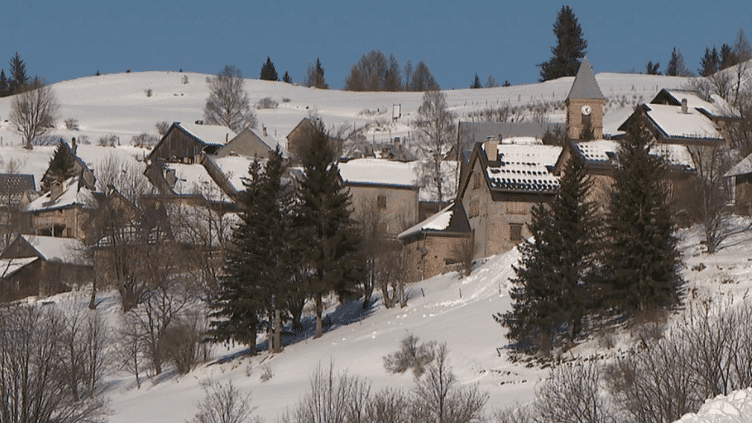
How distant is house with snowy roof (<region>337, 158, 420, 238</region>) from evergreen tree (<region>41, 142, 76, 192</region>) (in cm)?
3076

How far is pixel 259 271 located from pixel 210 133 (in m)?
59.4

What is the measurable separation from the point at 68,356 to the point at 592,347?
23.9 m

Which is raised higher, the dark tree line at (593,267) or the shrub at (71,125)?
the shrub at (71,125)

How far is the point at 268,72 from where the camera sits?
196875 millimetres

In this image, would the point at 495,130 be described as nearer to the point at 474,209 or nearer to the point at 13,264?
the point at 474,209

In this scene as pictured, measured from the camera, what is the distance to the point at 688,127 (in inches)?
2798

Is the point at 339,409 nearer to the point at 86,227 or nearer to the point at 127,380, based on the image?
the point at 127,380

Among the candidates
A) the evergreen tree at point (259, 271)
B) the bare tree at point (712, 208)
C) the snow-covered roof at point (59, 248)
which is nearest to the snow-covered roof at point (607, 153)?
the bare tree at point (712, 208)

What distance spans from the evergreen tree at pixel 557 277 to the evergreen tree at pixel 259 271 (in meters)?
12.3

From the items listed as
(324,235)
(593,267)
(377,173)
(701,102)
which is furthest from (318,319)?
(701,102)

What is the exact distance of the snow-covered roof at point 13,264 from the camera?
68.1 meters

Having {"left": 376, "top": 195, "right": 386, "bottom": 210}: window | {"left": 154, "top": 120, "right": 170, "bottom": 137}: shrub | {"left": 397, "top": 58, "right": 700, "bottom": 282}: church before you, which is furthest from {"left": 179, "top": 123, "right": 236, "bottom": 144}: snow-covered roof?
{"left": 397, "top": 58, "right": 700, "bottom": 282}: church

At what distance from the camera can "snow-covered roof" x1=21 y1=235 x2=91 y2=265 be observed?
69938mm

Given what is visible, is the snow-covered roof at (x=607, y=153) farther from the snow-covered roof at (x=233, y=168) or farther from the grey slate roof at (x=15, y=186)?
the grey slate roof at (x=15, y=186)
